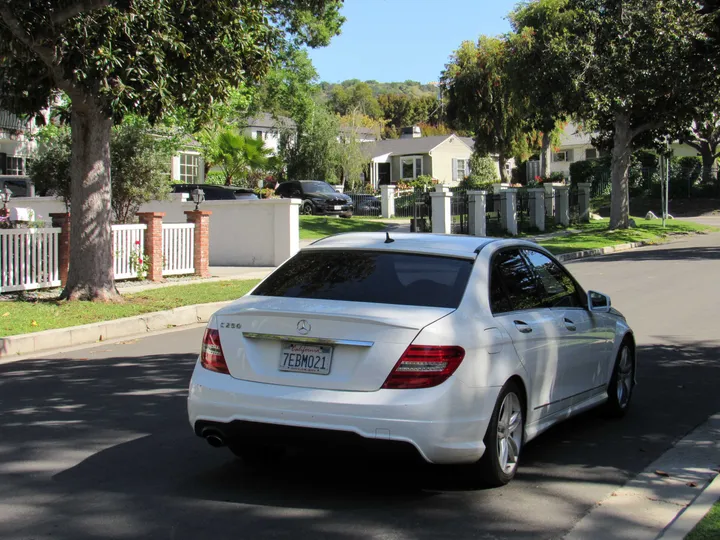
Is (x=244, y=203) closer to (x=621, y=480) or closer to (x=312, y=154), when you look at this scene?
(x=621, y=480)

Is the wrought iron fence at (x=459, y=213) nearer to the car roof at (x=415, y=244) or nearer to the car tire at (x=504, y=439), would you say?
the car roof at (x=415, y=244)

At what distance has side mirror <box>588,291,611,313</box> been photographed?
6953 millimetres

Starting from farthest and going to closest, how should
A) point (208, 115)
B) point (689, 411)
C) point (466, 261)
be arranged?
1. point (208, 115)
2. point (689, 411)
3. point (466, 261)

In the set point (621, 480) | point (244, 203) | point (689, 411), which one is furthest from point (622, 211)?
point (621, 480)

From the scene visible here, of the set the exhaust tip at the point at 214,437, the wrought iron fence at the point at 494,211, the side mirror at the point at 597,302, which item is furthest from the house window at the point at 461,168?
the exhaust tip at the point at 214,437

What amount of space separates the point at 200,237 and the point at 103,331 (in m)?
7.08

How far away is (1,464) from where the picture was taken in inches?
235

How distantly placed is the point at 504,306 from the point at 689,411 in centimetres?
300

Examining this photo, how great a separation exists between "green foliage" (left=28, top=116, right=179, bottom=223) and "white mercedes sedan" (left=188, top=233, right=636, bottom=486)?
45.2 ft

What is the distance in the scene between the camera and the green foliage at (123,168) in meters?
19.0

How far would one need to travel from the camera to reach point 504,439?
544 cm

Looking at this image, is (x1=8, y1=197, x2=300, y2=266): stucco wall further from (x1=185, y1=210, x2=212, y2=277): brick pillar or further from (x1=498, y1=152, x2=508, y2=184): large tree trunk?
(x1=498, y1=152, x2=508, y2=184): large tree trunk

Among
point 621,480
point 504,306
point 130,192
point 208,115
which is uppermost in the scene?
point 208,115

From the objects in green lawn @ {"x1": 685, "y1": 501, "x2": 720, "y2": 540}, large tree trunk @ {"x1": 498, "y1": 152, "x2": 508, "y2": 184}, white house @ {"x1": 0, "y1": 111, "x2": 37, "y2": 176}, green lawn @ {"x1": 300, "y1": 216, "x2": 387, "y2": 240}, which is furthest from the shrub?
green lawn @ {"x1": 685, "y1": 501, "x2": 720, "y2": 540}
